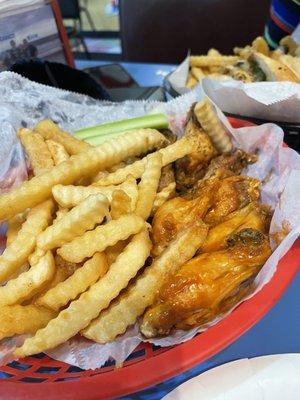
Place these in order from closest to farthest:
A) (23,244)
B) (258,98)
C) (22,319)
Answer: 1. (22,319)
2. (23,244)
3. (258,98)

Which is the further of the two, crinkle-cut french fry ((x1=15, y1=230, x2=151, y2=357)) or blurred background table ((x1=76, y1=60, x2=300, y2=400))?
blurred background table ((x1=76, y1=60, x2=300, y2=400))

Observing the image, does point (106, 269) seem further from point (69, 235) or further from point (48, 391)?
point (48, 391)

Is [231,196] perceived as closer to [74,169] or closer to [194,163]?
[194,163]

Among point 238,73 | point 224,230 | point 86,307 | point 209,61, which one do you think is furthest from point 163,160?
point 209,61

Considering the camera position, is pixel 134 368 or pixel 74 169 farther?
pixel 74 169

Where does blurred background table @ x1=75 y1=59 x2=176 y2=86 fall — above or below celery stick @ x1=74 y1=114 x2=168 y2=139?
below

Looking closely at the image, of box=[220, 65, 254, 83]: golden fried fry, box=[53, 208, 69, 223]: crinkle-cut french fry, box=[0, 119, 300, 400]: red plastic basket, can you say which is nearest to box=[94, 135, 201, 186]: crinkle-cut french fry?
box=[53, 208, 69, 223]: crinkle-cut french fry

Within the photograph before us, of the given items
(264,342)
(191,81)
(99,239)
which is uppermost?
(99,239)

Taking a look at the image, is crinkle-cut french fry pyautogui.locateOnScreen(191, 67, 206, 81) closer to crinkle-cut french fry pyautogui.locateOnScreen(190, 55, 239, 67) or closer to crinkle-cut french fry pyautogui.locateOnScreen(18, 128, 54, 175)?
crinkle-cut french fry pyautogui.locateOnScreen(190, 55, 239, 67)
